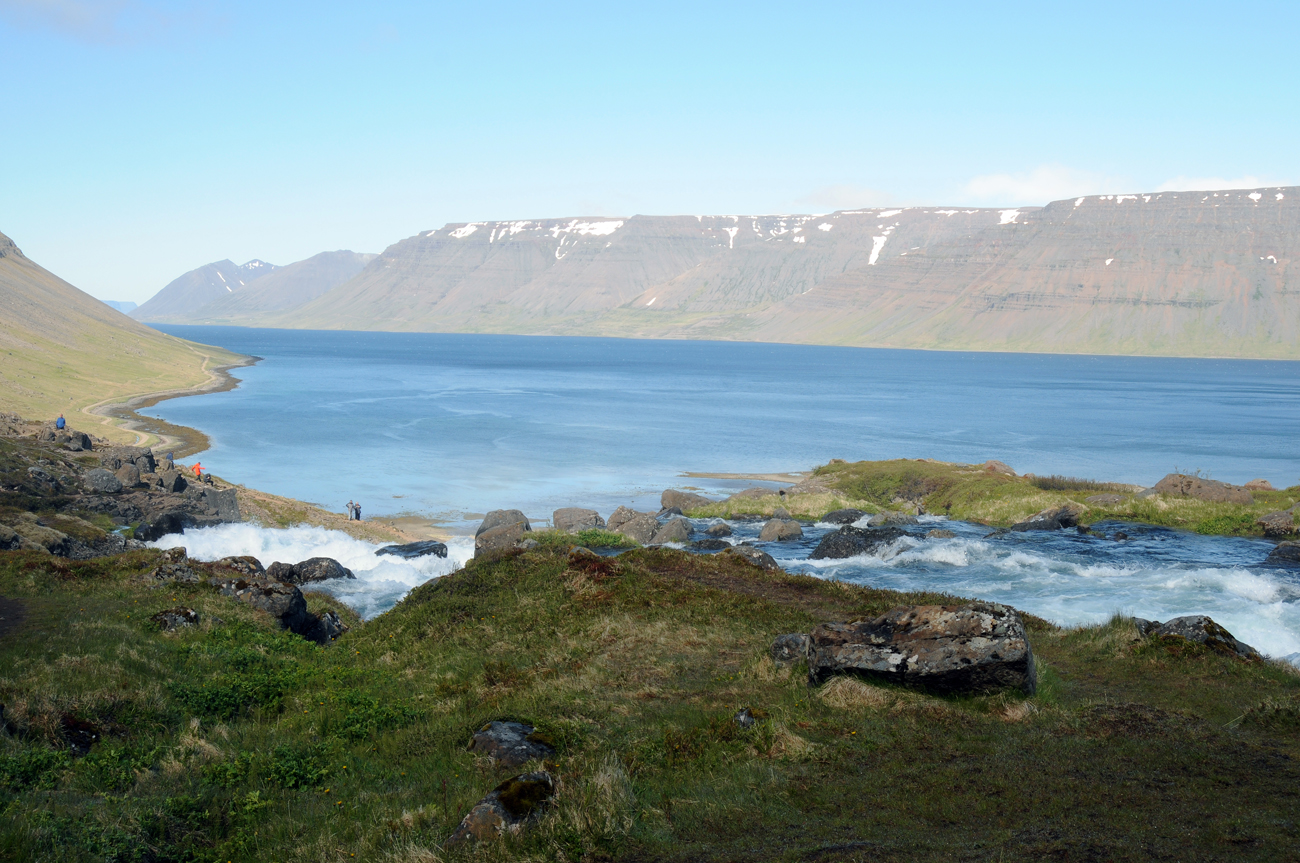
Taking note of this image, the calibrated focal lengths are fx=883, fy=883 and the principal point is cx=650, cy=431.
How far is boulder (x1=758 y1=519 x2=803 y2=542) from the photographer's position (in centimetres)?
3997

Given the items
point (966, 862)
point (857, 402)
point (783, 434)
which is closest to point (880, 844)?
point (966, 862)

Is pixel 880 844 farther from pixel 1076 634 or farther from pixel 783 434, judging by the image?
pixel 783 434

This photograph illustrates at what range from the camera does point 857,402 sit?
502 ft

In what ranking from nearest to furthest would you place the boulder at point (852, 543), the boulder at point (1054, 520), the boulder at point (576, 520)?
the boulder at point (852, 543) → the boulder at point (1054, 520) → the boulder at point (576, 520)

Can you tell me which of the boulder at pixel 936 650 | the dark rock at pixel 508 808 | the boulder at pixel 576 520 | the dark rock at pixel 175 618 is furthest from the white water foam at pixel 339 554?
the dark rock at pixel 508 808

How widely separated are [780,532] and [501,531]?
12.7 metres

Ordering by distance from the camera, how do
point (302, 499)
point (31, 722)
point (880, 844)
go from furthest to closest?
point (302, 499) < point (31, 722) < point (880, 844)

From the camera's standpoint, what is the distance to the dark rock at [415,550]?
37219 mm

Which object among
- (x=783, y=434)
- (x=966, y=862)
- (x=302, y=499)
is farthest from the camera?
(x=783, y=434)

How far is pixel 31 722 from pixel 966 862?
Result: 12504mm

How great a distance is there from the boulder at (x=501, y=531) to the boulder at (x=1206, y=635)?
79.7 feet

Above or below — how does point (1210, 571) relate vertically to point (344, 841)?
below

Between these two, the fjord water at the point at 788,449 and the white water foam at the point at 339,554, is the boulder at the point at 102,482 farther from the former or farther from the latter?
the fjord water at the point at 788,449

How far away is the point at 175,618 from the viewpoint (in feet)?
64.9
